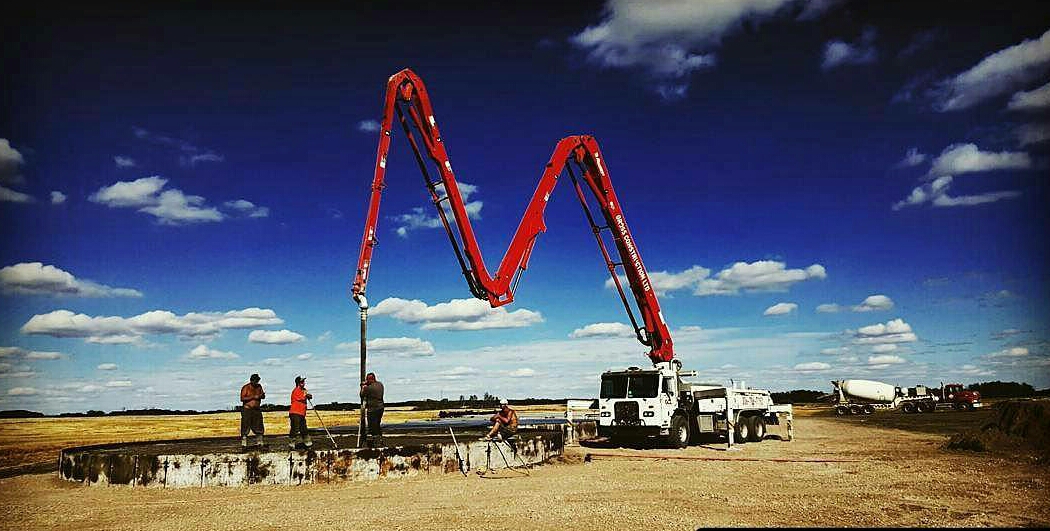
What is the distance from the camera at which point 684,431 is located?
23859 millimetres

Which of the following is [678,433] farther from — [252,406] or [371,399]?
[252,406]

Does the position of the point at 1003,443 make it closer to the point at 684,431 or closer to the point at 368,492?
the point at 684,431

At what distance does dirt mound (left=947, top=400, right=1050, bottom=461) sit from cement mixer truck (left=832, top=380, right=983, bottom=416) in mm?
27484

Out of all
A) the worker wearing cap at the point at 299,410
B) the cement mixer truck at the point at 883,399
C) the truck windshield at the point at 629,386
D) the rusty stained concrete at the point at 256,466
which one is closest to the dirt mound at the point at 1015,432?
the truck windshield at the point at 629,386

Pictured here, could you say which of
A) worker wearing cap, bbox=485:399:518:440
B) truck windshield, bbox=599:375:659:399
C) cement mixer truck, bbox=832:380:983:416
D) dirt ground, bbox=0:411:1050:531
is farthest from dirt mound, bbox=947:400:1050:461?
cement mixer truck, bbox=832:380:983:416

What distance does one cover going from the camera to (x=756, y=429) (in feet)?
89.4

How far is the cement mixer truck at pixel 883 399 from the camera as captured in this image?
47719 mm

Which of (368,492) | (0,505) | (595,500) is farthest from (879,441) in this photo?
(0,505)

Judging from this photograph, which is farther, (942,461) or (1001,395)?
(1001,395)

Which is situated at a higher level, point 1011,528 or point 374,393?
point 374,393

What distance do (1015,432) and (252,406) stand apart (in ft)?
67.3

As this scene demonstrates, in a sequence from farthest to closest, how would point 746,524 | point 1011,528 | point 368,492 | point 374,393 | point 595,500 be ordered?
point 374,393
point 368,492
point 595,500
point 746,524
point 1011,528

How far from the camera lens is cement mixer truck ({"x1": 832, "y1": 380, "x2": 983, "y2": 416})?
4772 centimetres

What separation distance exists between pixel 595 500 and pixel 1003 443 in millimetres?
14043
